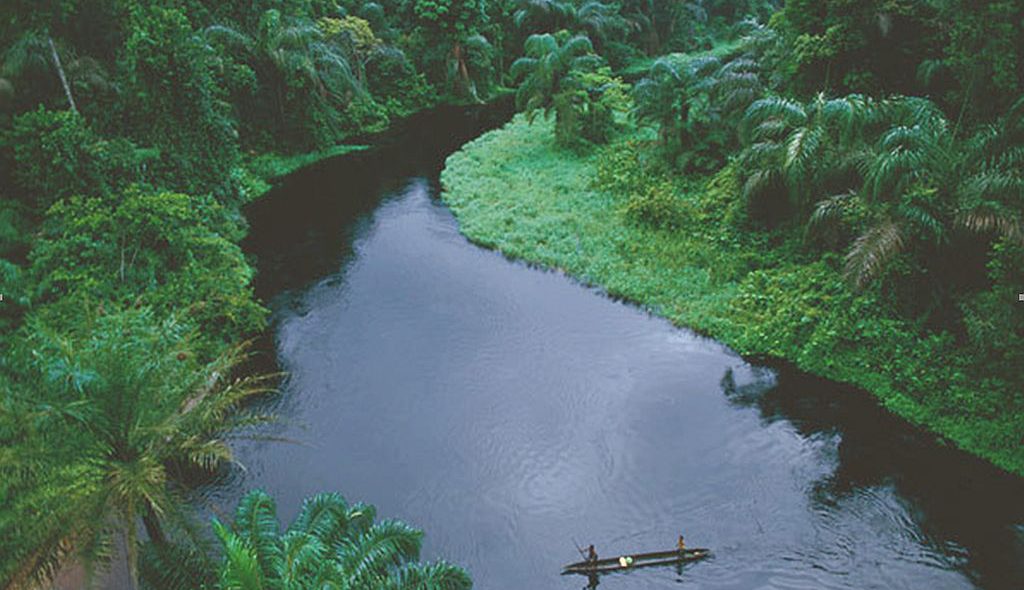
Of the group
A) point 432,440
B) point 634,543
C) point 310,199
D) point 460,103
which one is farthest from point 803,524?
point 460,103

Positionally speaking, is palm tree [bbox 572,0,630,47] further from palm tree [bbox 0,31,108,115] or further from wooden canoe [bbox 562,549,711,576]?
wooden canoe [bbox 562,549,711,576]

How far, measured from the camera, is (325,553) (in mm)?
7242

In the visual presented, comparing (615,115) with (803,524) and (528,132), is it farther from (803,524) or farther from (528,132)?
(803,524)

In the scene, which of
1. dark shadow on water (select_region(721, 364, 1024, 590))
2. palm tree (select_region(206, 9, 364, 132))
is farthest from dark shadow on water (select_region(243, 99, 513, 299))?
dark shadow on water (select_region(721, 364, 1024, 590))

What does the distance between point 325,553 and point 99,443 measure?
254 centimetres

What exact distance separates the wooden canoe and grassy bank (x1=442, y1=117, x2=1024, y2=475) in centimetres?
462

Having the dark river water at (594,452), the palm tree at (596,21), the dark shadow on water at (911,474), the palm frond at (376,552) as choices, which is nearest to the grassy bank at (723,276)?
the dark shadow on water at (911,474)

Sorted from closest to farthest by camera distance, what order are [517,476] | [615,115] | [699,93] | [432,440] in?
[517,476] < [432,440] < [699,93] < [615,115]

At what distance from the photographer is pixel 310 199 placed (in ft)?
70.5

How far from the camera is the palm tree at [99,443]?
6.30 meters

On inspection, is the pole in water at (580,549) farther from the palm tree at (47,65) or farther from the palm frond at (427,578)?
the palm tree at (47,65)

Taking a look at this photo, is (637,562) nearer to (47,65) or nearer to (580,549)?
(580,549)

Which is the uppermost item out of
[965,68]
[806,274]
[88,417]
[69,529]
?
[965,68]

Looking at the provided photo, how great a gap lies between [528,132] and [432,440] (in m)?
17.5
